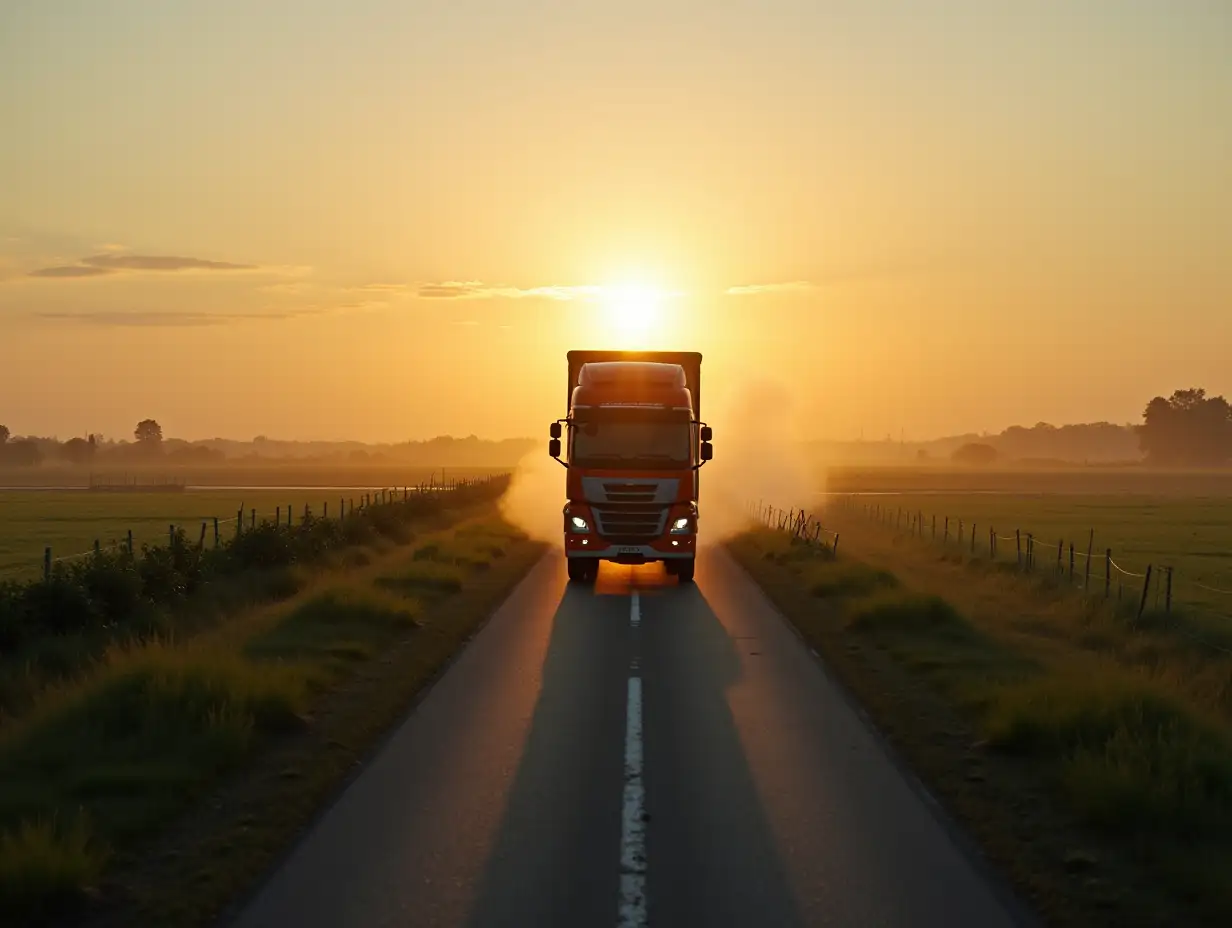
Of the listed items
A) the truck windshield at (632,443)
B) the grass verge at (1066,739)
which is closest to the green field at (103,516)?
Answer: the truck windshield at (632,443)

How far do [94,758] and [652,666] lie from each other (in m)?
7.28

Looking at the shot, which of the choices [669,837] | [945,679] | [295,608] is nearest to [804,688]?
[945,679]

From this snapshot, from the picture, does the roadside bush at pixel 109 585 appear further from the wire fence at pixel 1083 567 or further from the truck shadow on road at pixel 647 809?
the wire fence at pixel 1083 567

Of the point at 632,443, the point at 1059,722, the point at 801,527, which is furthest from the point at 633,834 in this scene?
the point at 801,527

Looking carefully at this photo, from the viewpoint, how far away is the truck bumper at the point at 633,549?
26.0 m

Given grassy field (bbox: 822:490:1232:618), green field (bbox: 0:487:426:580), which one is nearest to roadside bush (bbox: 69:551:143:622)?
green field (bbox: 0:487:426:580)

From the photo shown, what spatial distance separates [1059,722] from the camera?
11.3 m

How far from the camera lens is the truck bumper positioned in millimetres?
25969

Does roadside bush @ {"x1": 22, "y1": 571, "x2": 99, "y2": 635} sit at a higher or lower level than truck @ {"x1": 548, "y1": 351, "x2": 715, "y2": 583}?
lower

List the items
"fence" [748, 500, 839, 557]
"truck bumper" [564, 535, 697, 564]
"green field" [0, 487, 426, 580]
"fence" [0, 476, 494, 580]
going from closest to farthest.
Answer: "fence" [0, 476, 494, 580] < "truck bumper" [564, 535, 697, 564] < "fence" [748, 500, 839, 557] < "green field" [0, 487, 426, 580]

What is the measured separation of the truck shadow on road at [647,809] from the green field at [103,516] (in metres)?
19.7

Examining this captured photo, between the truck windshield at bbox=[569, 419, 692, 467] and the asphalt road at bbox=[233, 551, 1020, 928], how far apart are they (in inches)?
414

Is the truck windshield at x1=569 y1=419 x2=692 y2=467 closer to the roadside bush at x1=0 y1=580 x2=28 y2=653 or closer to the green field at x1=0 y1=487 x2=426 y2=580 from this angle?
the green field at x1=0 y1=487 x2=426 y2=580

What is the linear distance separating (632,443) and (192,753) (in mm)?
16118
